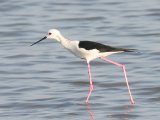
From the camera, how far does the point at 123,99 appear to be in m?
8.68

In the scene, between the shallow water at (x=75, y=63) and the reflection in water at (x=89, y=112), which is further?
the shallow water at (x=75, y=63)

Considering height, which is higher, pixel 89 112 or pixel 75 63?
pixel 89 112

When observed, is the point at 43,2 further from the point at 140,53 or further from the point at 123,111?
the point at 123,111

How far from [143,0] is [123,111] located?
6.50m

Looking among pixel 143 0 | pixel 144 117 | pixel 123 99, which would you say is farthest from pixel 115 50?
pixel 143 0

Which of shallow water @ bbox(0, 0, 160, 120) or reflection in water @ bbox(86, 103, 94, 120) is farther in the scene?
shallow water @ bbox(0, 0, 160, 120)

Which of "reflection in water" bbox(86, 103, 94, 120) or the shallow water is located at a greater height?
"reflection in water" bbox(86, 103, 94, 120)

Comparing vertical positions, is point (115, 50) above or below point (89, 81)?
above

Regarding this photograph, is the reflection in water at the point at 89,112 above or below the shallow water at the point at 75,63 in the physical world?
above

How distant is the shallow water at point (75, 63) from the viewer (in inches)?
326

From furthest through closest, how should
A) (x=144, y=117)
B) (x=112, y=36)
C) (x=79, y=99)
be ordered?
(x=112, y=36) → (x=79, y=99) → (x=144, y=117)

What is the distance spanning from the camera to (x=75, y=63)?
424 inches

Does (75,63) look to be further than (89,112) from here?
Yes

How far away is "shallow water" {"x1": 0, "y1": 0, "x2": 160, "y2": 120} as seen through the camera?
27.1 feet
